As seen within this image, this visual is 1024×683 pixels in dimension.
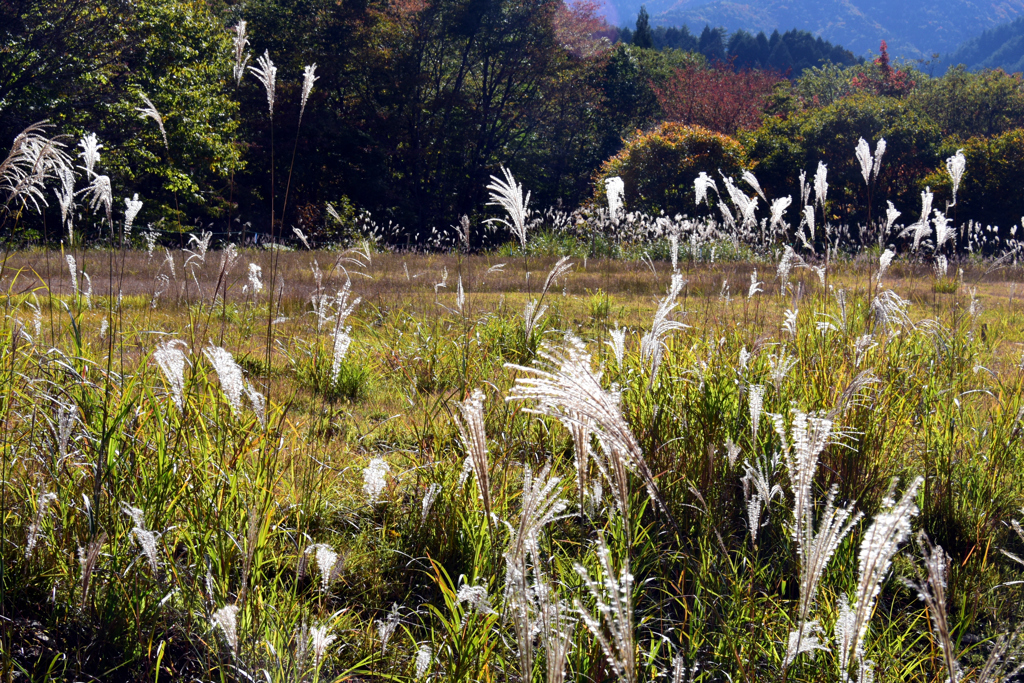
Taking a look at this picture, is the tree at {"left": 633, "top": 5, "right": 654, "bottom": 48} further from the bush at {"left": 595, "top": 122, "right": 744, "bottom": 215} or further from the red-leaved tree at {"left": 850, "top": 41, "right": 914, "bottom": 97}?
the bush at {"left": 595, "top": 122, "right": 744, "bottom": 215}

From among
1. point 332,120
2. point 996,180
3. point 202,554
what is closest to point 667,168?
point 996,180

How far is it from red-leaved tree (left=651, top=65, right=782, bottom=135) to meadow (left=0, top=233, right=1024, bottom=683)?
105 feet

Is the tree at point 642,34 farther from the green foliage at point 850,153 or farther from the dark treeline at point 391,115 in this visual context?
the green foliage at point 850,153

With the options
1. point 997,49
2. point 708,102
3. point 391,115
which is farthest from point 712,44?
point 997,49

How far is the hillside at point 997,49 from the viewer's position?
142750 millimetres

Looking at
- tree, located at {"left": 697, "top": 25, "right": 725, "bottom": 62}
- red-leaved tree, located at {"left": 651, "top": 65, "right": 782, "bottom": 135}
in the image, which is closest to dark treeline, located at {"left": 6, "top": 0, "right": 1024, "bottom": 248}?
red-leaved tree, located at {"left": 651, "top": 65, "right": 782, "bottom": 135}

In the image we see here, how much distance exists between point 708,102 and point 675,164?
17.8 meters

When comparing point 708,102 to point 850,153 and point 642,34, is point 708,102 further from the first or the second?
point 850,153

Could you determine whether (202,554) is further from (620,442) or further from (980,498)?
(980,498)

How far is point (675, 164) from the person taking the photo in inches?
710

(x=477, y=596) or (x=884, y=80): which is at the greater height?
(x=884, y=80)

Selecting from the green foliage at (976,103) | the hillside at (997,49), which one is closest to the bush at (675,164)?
the green foliage at (976,103)

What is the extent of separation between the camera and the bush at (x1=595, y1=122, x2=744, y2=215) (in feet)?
58.4

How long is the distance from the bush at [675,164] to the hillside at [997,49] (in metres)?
160
